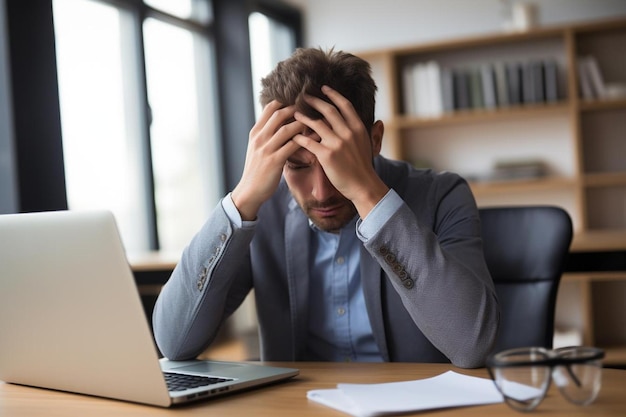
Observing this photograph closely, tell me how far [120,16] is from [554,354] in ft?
12.4

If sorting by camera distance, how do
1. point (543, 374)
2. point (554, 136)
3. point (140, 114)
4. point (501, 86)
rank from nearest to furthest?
point (543, 374) < point (140, 114) < point (501, 86) < point (554, 136)

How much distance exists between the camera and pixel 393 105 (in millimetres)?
4949

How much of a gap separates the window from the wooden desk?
2644 millimetres

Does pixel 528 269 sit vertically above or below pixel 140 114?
below

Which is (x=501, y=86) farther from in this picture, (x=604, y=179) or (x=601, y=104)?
(x=604, y=179)

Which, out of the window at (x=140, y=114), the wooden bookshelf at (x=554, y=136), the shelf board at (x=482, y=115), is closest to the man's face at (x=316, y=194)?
the window at (x=140, y=114)

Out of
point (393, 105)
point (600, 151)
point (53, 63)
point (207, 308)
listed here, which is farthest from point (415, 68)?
point (207, 308)

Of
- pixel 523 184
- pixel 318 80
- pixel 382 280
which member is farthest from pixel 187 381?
pixel 523 184

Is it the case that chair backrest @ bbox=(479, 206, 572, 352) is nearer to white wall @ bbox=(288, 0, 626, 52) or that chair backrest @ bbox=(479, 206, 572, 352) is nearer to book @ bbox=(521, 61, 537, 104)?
book @ bbox=(521, 61, 537, 104)

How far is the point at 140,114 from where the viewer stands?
4312 millimetres

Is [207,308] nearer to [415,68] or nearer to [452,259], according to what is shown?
[452,259]

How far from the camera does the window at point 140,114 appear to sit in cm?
377

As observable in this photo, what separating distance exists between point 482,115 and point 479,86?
20 cm

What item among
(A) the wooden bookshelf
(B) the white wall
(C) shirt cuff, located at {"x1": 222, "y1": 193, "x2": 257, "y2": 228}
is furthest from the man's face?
(B) the white wall
